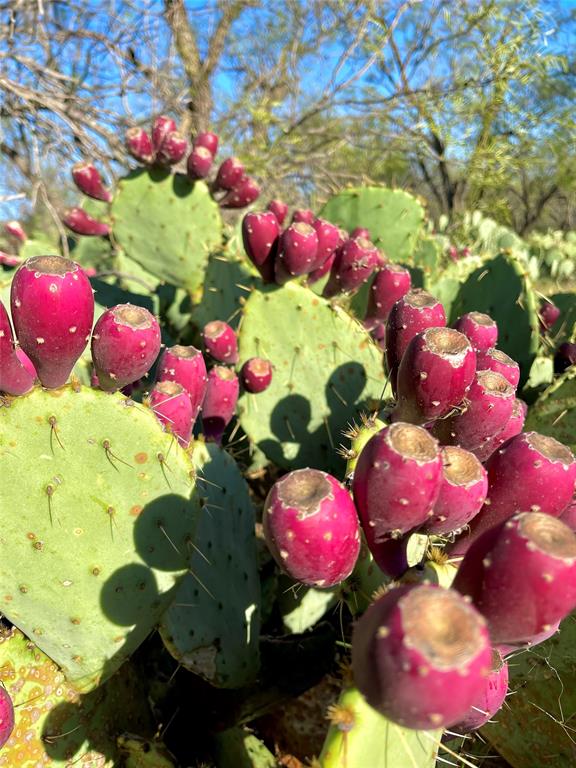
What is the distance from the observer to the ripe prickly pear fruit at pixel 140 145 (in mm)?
2557

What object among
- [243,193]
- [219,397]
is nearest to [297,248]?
[219,397]

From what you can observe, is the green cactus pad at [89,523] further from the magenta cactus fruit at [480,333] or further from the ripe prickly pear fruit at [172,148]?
the ripe prickly pear fruit at [172,148]

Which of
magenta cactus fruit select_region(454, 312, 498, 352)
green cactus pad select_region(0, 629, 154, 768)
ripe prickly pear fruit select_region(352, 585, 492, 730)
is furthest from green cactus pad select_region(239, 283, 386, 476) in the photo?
ripe prickly pear fruit select_region(352, 585, 492, 730)

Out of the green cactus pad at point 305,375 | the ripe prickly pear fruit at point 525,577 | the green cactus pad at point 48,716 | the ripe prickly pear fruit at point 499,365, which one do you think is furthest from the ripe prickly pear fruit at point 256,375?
the ripe prickly pear fruit at point 525,577

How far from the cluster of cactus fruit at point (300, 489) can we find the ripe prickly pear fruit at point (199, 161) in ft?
2.92

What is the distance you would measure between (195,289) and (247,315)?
4.04ft

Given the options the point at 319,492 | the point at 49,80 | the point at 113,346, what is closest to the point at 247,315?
the point at 113,346

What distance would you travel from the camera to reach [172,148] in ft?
8.30

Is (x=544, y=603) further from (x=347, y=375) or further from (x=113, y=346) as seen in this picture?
(x=347, y=375)

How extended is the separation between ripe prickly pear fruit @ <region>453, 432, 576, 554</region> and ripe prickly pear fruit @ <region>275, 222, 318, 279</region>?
3.01 feet

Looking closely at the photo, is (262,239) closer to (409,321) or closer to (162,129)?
(409,321)

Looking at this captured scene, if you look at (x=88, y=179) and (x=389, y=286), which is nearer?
(x=389, y=286)

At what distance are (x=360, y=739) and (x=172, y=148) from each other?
240cm

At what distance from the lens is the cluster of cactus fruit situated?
2.07ft
